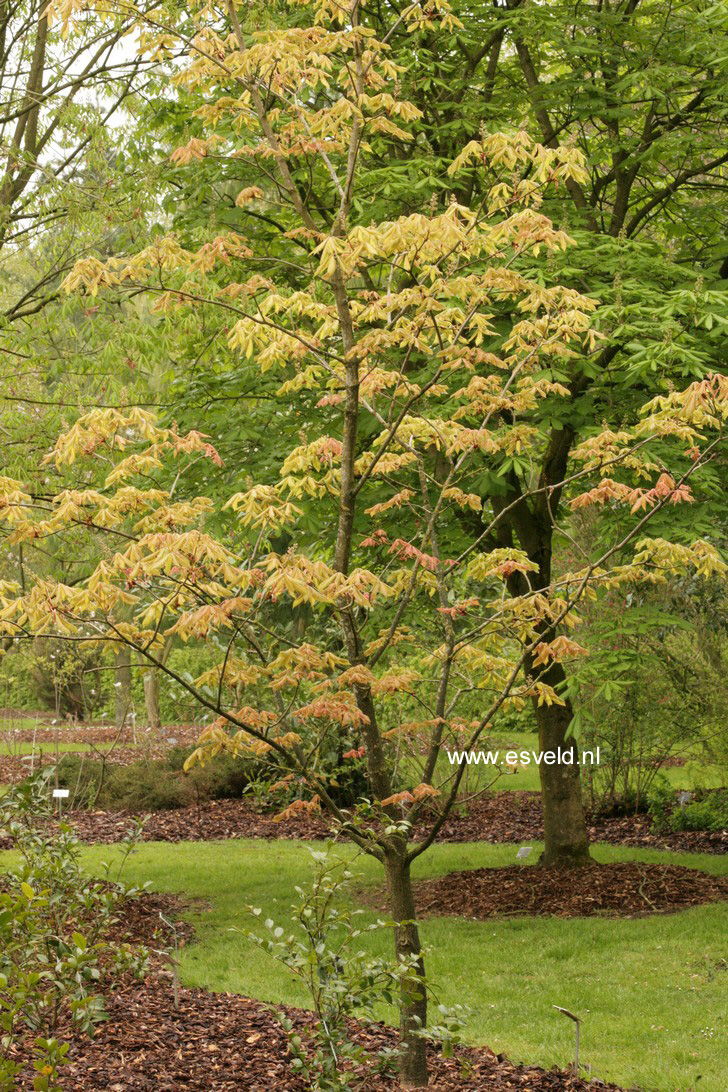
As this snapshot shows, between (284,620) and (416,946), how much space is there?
12.8m

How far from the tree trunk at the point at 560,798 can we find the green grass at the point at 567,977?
126cm

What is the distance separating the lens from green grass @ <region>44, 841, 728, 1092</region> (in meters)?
5.16

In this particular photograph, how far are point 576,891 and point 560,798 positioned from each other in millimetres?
954

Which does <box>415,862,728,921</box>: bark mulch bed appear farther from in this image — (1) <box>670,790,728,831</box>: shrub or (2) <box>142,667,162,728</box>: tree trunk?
(2) <box>142,667,162,728</box>: tree trunk

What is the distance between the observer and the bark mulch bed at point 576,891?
26.5 feet

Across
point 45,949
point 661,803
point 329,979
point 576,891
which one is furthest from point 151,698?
point 329,979

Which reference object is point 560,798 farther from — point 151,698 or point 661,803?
point 151,698

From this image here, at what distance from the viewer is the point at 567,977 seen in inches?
256

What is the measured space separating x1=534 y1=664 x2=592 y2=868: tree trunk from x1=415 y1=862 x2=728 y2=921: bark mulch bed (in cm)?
15

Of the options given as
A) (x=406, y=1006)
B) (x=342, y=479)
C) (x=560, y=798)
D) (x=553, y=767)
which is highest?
(x=342, y=479)

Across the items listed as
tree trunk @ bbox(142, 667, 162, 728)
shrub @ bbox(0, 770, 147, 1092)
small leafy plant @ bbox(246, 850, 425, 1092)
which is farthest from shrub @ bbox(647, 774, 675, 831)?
tree trunk @ bbox(142, 667, 162, 728)

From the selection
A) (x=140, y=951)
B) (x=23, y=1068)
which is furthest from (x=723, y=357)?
(x=23, y=1068)

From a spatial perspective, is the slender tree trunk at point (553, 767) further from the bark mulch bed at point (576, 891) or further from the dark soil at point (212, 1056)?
the dark soil at point (212, 1056)

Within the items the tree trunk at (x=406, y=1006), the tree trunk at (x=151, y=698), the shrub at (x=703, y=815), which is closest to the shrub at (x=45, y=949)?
the tree trunk at (x=406, y=1006)
